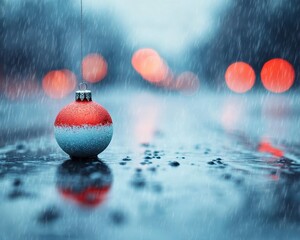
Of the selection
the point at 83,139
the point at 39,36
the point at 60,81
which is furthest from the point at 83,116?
the point at 60,81

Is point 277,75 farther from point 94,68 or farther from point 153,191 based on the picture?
point 153,191

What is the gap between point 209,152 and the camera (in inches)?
368

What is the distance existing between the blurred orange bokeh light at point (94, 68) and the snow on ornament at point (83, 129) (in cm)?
6412

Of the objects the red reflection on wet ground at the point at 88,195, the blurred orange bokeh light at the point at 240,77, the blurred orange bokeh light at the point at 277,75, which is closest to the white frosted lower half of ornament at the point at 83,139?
the red reflection on wet ground at the point at 88,195

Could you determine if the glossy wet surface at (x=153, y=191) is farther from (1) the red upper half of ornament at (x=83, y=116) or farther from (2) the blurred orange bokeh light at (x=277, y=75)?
(2) the blurred orange bokeh light at (x=277, y=75)

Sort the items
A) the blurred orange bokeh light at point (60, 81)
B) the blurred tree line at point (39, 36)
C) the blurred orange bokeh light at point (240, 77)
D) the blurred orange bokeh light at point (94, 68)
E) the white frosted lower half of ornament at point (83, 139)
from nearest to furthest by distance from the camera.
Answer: the white frosted lower half of ornament at point (83, 139) < the blurred tree line at point (39, 36) < the blurred orange bokeh light at point (60, 81) < the blurred orange bokeh light at point (240, 77) < the blurred orange bokeh light at point (94, 68)

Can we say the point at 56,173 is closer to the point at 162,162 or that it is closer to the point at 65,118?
the point at 65,118

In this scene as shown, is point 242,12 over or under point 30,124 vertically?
over

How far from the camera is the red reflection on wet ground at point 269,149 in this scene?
924cm

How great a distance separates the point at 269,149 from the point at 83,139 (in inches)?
152

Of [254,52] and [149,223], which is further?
[254,52]

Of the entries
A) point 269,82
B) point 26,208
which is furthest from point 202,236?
point 269,82

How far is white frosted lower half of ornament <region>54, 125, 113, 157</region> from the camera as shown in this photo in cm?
784

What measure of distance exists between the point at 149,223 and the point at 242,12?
153ft
